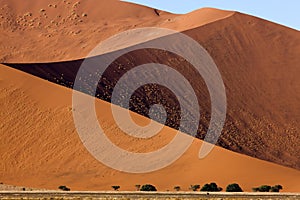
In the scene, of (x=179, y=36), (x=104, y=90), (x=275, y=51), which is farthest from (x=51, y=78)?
(x=275, y=51)

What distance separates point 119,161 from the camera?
59312 mm

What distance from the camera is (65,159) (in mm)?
59344

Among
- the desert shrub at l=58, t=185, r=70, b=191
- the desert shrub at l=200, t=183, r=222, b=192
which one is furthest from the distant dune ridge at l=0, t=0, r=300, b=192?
the desert shrub at l=200, t=183, r=222, b=192

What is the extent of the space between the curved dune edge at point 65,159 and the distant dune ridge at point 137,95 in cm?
8

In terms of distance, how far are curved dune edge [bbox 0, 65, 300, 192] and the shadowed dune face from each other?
478 cm

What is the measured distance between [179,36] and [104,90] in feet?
84.0

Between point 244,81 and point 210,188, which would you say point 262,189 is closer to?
point 210,188

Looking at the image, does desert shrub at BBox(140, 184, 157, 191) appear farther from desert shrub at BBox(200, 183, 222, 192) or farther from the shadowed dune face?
the shadowed dune face

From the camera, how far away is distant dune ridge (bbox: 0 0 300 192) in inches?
2313

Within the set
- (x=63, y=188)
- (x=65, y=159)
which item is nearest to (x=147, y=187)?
(x=63, y=188)

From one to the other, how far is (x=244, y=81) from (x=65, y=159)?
34997 millimetres

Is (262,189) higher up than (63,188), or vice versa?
(63,188)

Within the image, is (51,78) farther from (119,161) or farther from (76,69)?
(119,161)

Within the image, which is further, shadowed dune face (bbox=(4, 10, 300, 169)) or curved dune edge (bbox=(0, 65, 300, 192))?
shadowed dune face (bbox=(4, 10, 300, 169))
